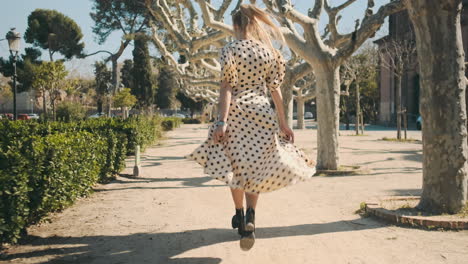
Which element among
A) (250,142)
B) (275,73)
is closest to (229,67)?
(275,73)

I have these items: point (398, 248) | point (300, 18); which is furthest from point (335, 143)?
point (398, 248)

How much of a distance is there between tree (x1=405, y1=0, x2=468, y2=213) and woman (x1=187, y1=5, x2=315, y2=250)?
184 centimetres

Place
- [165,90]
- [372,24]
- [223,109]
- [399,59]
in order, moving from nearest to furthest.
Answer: [223,109]
[372,24]
[399,59]
[165,90]

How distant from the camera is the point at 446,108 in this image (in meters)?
4.83

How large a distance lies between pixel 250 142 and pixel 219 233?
1.21 meters

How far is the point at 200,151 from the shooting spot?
148 inches

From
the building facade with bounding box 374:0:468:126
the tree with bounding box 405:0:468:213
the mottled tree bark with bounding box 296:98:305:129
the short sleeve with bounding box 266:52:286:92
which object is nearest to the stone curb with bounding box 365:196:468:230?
the tree with bounding box 405:0:468:213

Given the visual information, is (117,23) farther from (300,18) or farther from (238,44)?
(238,44)

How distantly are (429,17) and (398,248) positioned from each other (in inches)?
102

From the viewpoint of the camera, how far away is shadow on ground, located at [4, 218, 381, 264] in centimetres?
366

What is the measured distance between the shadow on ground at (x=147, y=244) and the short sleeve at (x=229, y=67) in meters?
1.49

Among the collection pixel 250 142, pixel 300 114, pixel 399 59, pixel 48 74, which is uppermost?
pixel 399 59

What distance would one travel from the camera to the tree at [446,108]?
482 cm

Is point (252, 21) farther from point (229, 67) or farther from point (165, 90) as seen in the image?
point (165, 90)
